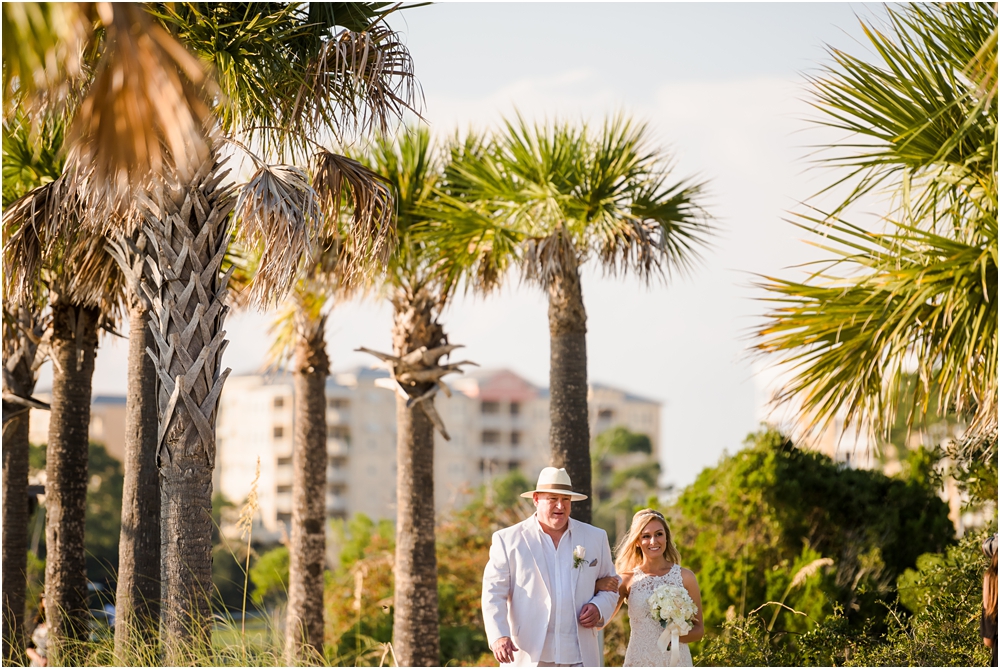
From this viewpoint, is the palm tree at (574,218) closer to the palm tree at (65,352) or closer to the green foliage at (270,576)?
the palm tree at (65,352)

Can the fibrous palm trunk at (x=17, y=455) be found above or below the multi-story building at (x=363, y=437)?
below

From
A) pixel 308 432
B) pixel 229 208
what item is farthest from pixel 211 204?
pixel 308 432

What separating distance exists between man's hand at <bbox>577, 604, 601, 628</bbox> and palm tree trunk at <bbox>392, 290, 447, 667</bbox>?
625cm

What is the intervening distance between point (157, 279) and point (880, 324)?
5.09 meters

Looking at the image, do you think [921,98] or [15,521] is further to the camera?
[15,521]

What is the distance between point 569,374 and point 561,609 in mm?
4969

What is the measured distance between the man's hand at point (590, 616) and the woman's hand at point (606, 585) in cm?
16

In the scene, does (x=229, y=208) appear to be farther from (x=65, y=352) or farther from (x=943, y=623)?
(x=943, y=623)

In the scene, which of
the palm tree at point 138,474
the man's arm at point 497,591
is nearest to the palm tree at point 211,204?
the palm tree at point 138,474

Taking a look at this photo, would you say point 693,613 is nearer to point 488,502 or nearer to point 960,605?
point 960,605

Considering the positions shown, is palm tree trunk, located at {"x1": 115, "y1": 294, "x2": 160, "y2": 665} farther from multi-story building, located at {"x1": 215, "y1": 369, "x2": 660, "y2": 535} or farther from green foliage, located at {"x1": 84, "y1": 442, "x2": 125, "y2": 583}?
multi-story building, located at {"x1": 215, "y1": 369, "x2": 660, "y2": 535}

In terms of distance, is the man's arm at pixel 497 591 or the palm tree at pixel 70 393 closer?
the man's arm at pixel 497 591

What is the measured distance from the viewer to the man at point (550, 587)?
562 cm

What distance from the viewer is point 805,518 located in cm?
1545
